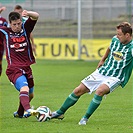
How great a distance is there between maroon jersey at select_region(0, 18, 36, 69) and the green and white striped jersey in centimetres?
134

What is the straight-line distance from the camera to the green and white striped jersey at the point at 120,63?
29.8 feet

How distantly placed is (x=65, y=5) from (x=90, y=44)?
8.79 feet

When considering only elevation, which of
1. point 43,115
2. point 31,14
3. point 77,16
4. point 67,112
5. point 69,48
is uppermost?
point 31,14

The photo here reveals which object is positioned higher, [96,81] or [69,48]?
[96,81]

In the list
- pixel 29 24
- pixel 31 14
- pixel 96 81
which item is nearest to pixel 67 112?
pixel 96 81

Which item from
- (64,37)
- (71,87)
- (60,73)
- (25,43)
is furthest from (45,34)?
(25,43)

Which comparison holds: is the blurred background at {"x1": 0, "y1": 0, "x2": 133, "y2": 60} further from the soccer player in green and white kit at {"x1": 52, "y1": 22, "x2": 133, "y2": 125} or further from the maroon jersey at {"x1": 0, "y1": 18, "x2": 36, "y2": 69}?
the soccer player in green and white kit at {"x1": 52, "y1": 22, "x2": 133, "y2": 125}

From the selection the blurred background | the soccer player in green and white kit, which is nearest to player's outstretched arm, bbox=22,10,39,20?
the soccer player in green and white kit

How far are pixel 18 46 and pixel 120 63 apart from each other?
1782 millimetres

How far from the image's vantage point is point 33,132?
8.12 m

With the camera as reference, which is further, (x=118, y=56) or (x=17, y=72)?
(x=17, y=72)

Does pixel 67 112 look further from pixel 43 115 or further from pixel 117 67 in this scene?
pixel 117 67

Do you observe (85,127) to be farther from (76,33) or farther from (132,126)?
(76,33)

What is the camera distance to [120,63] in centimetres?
908
